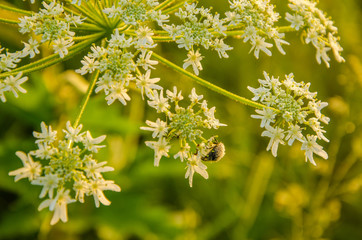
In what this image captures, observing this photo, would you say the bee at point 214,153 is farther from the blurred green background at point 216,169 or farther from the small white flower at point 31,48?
the small white flower at point 31,48

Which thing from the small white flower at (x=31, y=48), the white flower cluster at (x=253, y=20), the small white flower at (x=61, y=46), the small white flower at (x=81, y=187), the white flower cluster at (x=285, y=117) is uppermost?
the white flower cluster at (x=253, y=20)

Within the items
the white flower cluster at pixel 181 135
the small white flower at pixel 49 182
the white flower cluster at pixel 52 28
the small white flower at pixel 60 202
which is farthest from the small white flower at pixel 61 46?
the small white flower at pixel 60 202

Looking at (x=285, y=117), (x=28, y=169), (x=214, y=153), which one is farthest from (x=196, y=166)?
(x=28, y=169)

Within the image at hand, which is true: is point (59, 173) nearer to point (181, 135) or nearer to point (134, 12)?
point (181, 135)

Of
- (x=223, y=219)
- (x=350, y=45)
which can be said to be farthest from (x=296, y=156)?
(x=350, y=45)

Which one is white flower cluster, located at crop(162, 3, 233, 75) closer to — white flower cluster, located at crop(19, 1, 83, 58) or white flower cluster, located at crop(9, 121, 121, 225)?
white flower cluster, located at crop(19, 1, 83, 58)

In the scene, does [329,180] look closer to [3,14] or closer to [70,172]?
[70,172]
